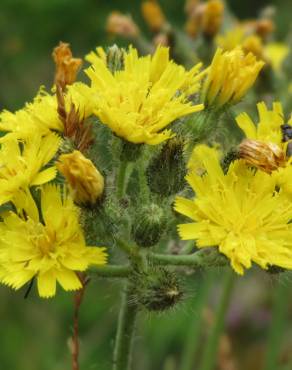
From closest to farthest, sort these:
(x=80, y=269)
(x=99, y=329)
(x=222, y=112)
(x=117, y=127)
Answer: (x=80, y=269), (x=117, y=127), (x=222, y=112), (x=99, y=329)

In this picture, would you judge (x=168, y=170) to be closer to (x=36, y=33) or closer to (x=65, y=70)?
(x=65, y=70)

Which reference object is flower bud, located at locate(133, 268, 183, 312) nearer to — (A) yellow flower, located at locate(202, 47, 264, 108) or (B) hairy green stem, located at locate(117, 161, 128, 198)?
(B) hairy green stem, located at locate(117, 161, 128, 198)

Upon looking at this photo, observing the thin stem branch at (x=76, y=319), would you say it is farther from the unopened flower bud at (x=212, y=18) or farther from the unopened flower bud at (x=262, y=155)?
the unopened flower bud at (x=212, y=18)

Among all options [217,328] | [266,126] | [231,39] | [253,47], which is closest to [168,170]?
[266,126]

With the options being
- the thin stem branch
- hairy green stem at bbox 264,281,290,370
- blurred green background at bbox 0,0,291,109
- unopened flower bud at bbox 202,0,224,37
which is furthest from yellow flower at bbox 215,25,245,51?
the thin stem branch

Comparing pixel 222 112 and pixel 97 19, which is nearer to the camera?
pixel 222 112

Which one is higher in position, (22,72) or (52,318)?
(22,72)

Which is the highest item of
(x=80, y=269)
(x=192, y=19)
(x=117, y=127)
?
(x=192, y=19)

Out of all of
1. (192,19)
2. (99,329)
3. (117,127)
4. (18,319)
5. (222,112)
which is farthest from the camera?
(18,319)

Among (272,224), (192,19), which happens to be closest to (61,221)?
(272,224)

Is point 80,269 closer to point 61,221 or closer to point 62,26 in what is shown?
point 61,221
